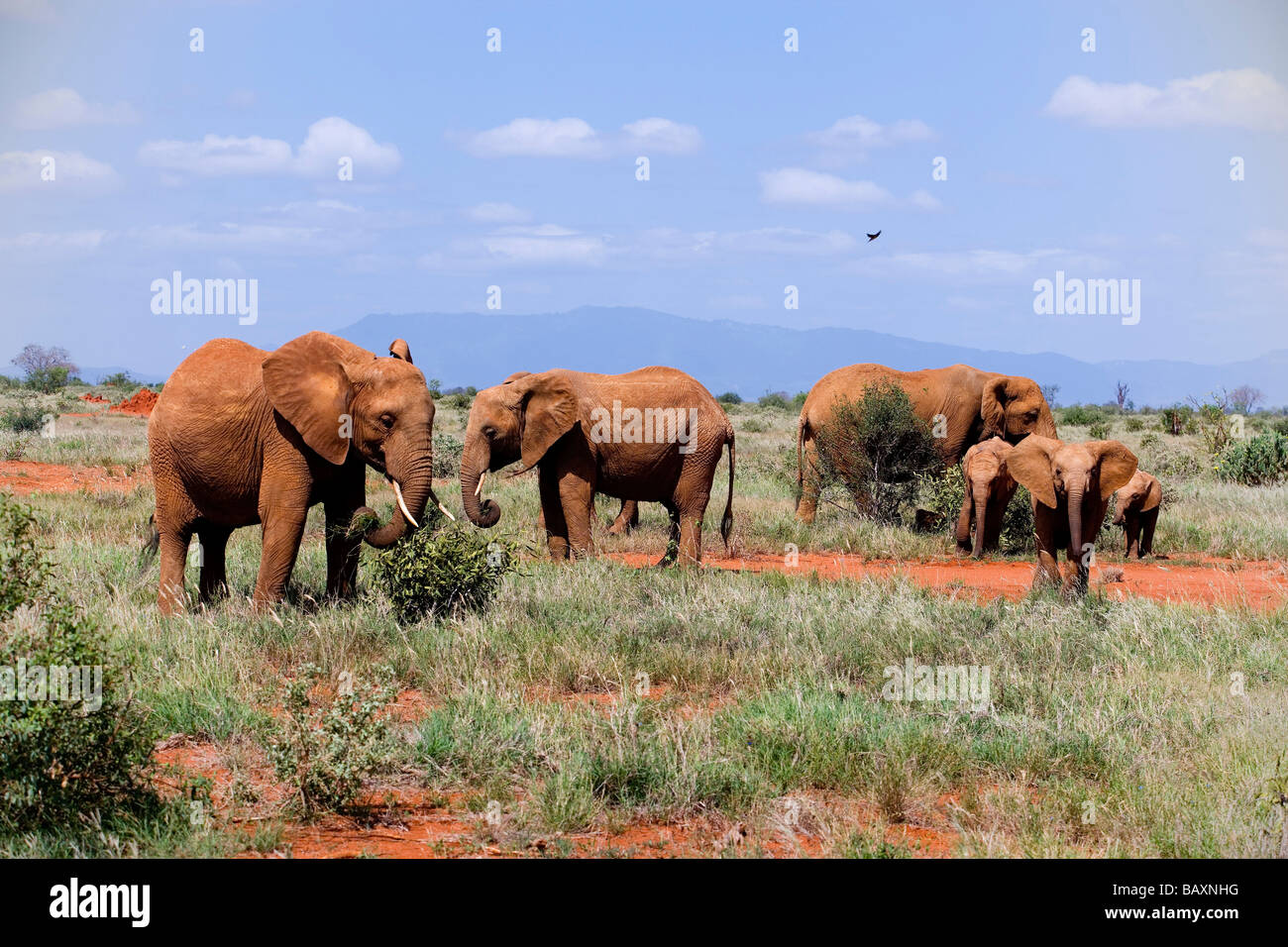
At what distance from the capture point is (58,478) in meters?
20.9

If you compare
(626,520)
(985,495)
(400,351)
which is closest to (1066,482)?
(985,495)

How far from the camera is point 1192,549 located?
16234mm

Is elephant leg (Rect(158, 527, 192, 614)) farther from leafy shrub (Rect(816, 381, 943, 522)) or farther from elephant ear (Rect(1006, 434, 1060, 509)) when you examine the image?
leafy shrub (Rect(816, 381, 943, 522))

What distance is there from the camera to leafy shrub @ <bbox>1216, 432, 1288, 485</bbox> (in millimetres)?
23266

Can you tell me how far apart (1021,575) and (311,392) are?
9086 mm

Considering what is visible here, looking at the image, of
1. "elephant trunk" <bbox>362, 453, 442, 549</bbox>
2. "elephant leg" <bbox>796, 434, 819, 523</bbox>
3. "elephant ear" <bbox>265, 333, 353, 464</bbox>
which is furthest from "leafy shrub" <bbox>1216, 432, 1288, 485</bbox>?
"elephant ear" <bbox>265, 333, 353, 464</bbox>

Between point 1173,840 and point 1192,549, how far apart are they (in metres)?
12.0

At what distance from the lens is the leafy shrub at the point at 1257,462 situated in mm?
23266

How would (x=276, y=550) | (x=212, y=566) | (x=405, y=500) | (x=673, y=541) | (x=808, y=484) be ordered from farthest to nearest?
(x=808, y=484) → (x=673, y=541) → (x=212, y=566) → (x=276, y=550) → (x=405, y=500)

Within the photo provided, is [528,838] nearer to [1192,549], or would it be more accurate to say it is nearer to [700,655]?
[700,655]

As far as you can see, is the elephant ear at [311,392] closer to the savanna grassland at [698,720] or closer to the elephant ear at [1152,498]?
the savanna grassland at [698,720]

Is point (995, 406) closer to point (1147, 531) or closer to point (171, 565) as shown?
point (1147, 531)

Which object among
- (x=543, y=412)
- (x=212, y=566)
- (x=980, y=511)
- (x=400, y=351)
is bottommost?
(x=212, y=566)

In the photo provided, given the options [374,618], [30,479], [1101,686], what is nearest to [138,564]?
[374,618]
